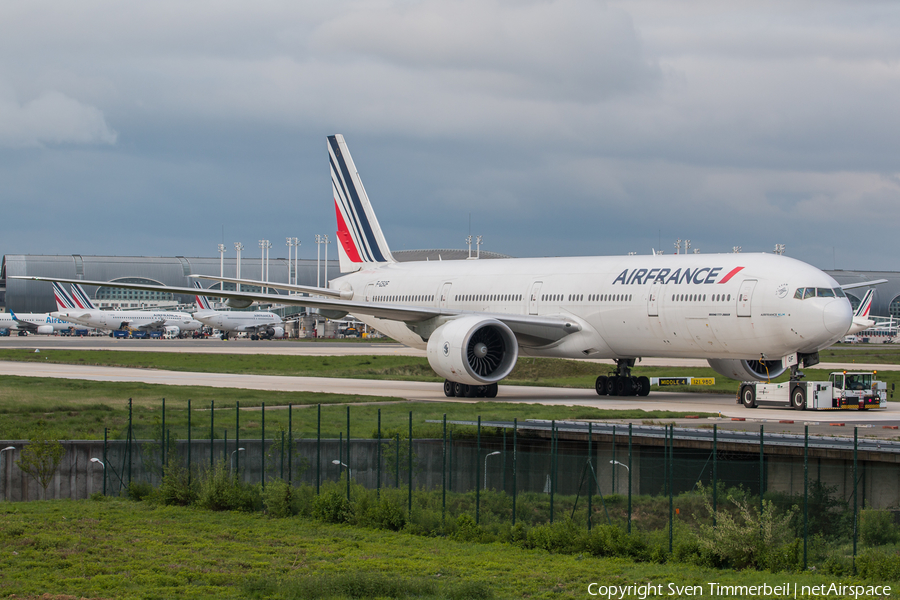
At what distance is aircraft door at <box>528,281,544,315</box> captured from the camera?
3597 centimetres

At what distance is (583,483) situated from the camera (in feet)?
60.4

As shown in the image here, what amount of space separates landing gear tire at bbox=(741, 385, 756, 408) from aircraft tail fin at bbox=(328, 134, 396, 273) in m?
Result: 19.7

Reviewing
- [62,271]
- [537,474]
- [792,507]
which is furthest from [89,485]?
[62,271]

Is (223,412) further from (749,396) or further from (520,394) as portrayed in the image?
(749,396)

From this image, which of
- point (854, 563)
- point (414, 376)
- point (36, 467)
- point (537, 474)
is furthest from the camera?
point (414, 376)

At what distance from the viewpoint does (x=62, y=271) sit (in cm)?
15175

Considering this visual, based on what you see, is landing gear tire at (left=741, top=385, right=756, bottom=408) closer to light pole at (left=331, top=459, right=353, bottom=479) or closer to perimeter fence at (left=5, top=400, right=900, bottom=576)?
perimeter fence at (left=5, top=400, right=900, bottom=576)

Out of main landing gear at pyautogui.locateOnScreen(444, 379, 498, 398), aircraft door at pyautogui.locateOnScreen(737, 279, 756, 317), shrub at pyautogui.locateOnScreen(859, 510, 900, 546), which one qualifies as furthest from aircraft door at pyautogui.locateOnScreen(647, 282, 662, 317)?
shrub at pyautogui.locateOnScreen(859, 510, 900, 546)

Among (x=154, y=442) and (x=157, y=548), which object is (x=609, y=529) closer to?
(x=157, y=548)

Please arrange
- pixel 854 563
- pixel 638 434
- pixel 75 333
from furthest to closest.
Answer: pixel 75 333 < pixel 638 434 < pixel 854 563

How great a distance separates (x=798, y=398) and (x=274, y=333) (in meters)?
91.9

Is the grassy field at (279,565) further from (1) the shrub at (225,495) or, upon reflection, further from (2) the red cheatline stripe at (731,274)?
(2) the red cheatline stripe at (731,274)

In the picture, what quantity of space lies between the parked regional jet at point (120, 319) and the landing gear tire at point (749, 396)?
96329 mm

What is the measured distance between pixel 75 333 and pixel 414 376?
289 feet
